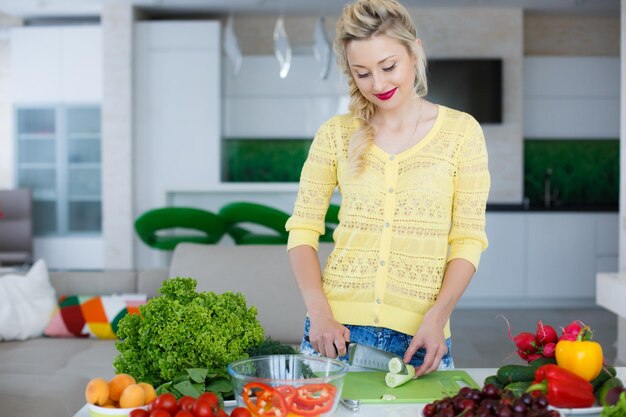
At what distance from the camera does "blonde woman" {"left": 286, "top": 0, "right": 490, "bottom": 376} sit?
1572mm

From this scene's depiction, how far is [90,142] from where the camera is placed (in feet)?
27.4

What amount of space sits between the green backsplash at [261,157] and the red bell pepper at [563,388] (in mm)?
7078

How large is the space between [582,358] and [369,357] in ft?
1.38

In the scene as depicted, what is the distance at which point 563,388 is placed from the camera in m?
1.28

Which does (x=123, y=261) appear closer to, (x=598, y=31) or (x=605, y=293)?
(x=605, y=293)

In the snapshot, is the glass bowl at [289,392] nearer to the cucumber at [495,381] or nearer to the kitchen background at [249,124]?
the cucumber at [495,381]

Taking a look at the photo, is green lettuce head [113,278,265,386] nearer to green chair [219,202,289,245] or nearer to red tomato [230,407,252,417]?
red tomato [230,407,252,417]

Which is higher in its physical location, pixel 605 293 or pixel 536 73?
pixel 536 73

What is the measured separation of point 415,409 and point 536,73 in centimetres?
704

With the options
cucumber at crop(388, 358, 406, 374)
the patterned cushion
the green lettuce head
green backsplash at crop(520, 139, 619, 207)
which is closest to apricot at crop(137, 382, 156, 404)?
the green lettuce head

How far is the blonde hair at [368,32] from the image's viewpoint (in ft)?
5.07

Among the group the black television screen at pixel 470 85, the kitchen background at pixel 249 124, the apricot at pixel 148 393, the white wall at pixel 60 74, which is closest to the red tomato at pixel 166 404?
the apricot at pixel 148 393

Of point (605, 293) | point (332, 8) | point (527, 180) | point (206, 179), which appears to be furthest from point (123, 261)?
point (605, 293)

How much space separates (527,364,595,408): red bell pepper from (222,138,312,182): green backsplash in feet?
23.2
